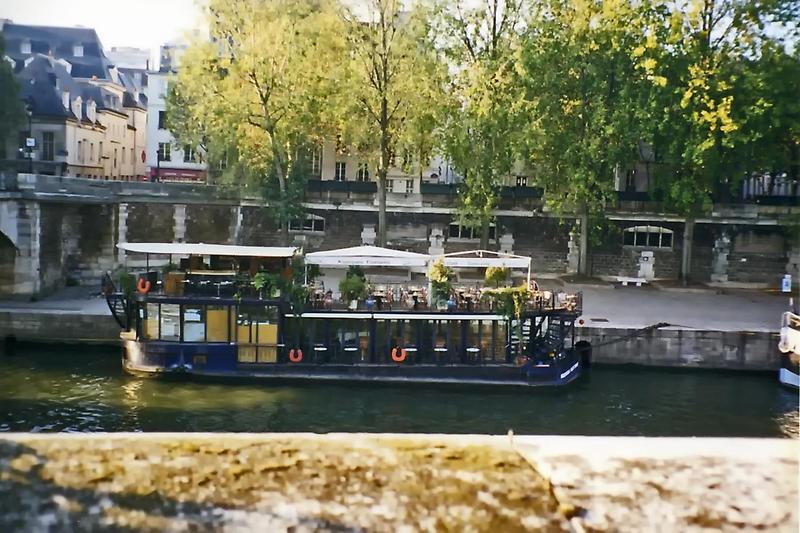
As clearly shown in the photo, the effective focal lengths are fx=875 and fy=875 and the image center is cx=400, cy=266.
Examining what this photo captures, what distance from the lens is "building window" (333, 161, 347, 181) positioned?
108 ft

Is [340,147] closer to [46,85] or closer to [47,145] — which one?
[47,145]

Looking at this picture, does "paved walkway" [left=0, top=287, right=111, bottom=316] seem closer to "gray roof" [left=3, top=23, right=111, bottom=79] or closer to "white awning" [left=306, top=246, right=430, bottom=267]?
"white awning" [left=306, top=246, right=430, bottom=267]

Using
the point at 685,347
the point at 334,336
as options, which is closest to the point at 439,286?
the point at 334,336

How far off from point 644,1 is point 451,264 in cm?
1090

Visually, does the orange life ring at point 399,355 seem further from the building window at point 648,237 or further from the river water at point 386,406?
the building window at point 648,237

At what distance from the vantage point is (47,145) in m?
32.0

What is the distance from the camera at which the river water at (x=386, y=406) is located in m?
15.2

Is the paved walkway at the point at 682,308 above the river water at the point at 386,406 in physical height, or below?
above

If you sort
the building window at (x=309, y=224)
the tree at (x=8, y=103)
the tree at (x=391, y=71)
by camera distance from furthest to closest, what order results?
the building window at (x=309, y=224) < the tree at (x=8, y=103) < the tree at (x=391, y=71)

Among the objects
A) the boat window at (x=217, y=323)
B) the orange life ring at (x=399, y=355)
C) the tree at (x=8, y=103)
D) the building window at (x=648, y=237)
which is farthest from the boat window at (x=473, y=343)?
the tree at (x=8, y=103)

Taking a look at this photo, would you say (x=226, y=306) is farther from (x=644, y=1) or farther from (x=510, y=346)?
(x=644, y=1)

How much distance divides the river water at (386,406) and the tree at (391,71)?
34.3ft

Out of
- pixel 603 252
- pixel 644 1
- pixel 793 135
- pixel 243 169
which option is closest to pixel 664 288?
pixel 603 252

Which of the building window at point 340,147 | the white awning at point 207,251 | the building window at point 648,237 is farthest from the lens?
the building window at point 340,147
